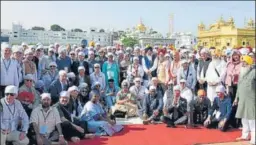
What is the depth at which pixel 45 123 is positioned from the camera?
587 cm

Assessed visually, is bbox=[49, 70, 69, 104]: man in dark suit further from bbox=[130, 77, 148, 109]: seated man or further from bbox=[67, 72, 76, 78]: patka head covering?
bbox=[130, 77, 148, 109]: seated man

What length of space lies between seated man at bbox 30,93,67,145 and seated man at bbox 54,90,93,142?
26 centimetres

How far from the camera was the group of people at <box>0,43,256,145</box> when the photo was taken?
5.87 meters

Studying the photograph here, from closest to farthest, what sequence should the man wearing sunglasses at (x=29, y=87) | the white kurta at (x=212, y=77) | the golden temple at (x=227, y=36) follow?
the man wearing sunglasses at (x=29, y=87), the white kurta at (x=212, y=77), the golden temple at (x=227, y=36)

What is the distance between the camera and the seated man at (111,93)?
8.55 metres

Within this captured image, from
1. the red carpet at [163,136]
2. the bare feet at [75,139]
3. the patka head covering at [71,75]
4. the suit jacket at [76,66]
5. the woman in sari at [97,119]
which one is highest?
the suit jacket at [76,66]

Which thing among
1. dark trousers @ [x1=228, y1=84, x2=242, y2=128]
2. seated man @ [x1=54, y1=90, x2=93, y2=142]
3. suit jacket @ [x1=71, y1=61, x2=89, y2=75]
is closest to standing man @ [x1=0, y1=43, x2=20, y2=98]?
seated man @ [x1=54, y1=90, x2=93, y2=142]

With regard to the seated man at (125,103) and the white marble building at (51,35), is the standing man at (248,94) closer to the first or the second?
the seated man at (125,103)

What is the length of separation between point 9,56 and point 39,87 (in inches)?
41.8

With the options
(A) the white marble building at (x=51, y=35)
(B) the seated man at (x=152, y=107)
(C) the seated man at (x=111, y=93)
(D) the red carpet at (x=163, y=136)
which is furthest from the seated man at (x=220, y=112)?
(A) the white marble building at (x=51, y=35)

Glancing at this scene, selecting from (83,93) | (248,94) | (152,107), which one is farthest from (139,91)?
(248,94)

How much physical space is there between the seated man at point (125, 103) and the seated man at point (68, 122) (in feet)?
6.48

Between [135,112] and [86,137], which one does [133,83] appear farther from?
[86,137]

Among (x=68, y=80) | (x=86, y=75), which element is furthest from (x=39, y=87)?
(x=86, y=75)
